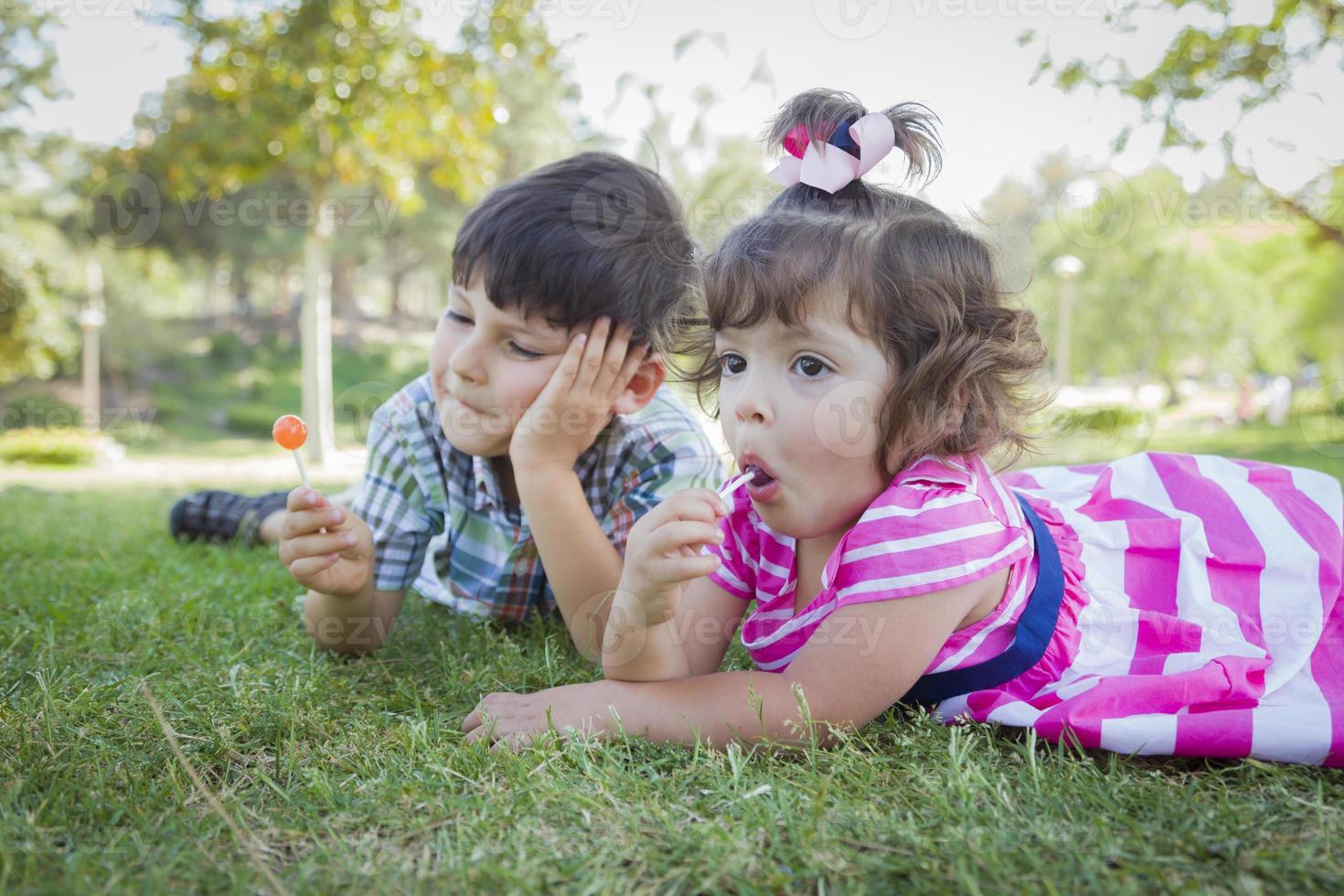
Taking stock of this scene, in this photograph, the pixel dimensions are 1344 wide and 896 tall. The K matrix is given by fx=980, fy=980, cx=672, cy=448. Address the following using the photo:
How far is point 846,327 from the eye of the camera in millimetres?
1550

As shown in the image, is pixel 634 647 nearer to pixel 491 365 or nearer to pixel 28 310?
pixel 491 365

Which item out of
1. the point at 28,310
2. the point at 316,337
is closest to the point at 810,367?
the point at 316,337

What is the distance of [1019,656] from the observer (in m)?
→ 1.61

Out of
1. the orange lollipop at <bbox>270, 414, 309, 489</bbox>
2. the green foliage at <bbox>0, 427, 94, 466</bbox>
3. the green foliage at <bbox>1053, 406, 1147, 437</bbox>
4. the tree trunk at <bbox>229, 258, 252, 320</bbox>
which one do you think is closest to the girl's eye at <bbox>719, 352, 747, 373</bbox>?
the orange lollipop at <bbox>270, 414, 309, 489</bbox>

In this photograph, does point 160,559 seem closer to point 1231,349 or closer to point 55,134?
point 55,134

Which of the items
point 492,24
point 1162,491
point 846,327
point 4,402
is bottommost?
point 4,402

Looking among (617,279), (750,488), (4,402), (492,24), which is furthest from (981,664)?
(4,402)

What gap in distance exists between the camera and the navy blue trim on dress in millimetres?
1598

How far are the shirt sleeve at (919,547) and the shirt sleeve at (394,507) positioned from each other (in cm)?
116

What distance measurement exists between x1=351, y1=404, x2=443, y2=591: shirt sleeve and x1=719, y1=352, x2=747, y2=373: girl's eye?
1.00 meters

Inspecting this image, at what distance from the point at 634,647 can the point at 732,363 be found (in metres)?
0.50

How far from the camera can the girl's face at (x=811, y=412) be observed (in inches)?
60.5

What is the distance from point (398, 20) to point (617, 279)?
23.7 feet

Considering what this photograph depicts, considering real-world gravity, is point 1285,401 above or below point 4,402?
above
